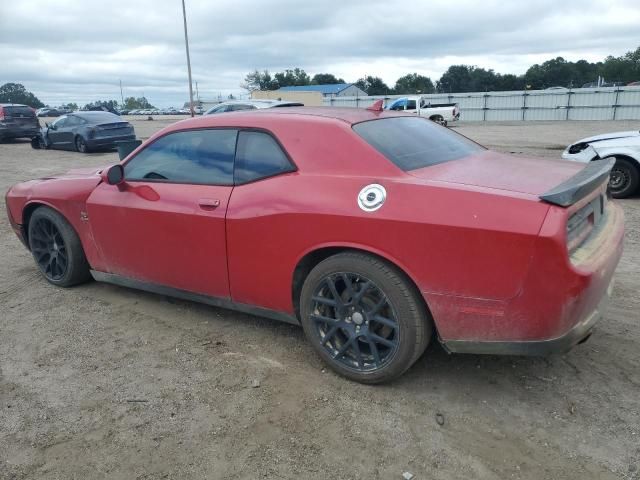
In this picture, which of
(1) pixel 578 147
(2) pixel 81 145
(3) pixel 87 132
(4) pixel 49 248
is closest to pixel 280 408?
(4) pixel 49 248

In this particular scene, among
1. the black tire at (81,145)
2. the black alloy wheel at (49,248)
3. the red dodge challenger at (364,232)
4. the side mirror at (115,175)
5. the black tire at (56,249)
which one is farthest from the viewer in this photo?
the black tire at (81,145)

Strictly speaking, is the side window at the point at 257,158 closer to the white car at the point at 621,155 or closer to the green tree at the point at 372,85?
the white car at the point at 621,155

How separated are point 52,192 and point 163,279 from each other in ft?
4.69

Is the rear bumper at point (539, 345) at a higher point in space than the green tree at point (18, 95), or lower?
lower

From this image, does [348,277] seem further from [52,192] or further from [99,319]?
[52,192]

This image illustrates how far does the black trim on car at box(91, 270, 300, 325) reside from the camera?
3402mm

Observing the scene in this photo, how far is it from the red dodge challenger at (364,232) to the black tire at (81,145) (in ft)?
42.9

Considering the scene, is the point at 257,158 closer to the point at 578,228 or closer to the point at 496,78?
the point at 578,228

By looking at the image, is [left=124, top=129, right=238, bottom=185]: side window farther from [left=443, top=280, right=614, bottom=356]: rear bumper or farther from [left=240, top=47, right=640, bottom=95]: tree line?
[left=240, top=47, right=640, bottom=95]: tree line

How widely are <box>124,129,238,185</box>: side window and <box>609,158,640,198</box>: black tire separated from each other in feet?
21.5

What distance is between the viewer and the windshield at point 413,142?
3.06 m

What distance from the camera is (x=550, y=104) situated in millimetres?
34188

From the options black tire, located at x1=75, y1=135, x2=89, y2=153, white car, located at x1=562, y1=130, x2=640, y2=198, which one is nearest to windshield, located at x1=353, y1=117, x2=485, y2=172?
white car, located at x1=562, y1=130, x2=640, y2=198

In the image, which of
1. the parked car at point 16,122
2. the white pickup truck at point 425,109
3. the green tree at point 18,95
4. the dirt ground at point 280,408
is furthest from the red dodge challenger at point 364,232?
the green tree at point 18,95
